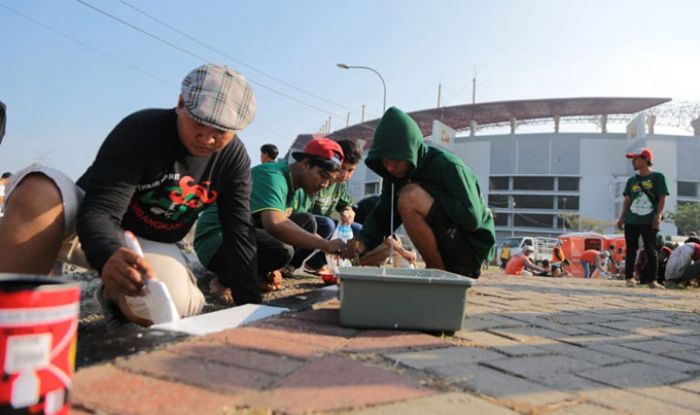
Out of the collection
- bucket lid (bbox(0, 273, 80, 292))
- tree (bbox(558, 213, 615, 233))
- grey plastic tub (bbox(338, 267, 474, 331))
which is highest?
tree (bbox(558, 213, 615, 233))

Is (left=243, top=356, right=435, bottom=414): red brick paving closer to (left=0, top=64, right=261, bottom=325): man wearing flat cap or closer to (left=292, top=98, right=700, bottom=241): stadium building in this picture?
(left=0, top=64, right=261, bottom=325): man wearing flat cap

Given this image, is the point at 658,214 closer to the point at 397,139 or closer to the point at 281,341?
the point at 397,139

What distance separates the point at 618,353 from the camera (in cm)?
187

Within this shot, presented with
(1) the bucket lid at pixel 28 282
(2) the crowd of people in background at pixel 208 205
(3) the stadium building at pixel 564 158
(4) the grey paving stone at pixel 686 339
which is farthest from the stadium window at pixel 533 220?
(1) the bucket lid at pixel 28 282

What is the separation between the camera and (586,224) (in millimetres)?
47312

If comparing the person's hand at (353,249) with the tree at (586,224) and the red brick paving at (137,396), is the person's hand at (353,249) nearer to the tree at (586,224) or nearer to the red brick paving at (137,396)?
the red brick paving at (137,396)

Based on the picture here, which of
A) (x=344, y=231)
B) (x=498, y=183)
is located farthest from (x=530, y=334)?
(x=498, y=183)

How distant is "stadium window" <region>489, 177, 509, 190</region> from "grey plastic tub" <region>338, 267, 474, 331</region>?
186 feet

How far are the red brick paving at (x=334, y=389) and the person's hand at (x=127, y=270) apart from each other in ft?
1.86

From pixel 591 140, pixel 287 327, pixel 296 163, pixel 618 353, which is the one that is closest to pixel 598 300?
pixel 618 353

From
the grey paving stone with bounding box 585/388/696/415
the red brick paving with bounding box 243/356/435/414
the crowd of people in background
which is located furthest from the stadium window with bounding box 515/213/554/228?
the red brick paving with bounding box 243/356/435/414

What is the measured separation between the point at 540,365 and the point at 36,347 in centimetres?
140

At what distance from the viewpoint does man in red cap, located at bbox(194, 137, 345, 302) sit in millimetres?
2750

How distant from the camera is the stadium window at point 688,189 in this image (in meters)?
50.6
